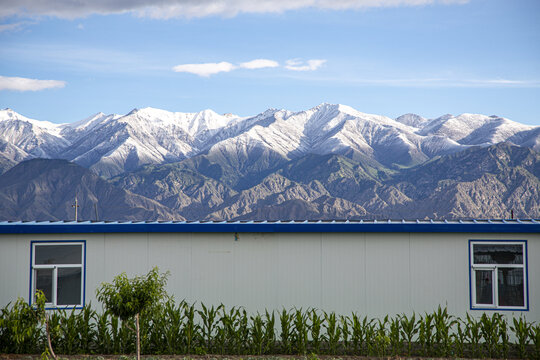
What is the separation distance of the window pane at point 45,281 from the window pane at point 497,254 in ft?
30.7

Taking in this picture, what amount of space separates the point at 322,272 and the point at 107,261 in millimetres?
4873

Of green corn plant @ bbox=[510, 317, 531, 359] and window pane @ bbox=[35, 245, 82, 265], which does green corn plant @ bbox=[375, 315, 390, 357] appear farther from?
window pane @ bbox=[35, 245, 82, 265]

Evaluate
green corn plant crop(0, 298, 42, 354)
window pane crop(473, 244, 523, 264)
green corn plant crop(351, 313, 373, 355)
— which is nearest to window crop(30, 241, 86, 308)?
green corn plant crop(0, 298, 42, 354)

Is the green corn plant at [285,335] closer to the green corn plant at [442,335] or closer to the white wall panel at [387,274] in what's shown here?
the white wall panel at [387,274]

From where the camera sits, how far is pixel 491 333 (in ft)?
40.4

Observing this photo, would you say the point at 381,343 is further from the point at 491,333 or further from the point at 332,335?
the point at 491,333

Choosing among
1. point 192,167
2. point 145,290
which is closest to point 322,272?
point 145,290

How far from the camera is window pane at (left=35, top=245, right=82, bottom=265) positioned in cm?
1390

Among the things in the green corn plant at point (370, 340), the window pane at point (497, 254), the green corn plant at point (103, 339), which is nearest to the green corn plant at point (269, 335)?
the green corn plant at point (370, 340)

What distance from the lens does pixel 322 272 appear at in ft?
45.5

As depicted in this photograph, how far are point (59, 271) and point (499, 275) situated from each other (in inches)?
376

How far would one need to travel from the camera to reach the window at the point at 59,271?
1366cm

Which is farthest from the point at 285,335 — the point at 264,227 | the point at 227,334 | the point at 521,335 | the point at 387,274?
the point at 521,335

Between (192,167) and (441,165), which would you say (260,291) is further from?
(192,167)
